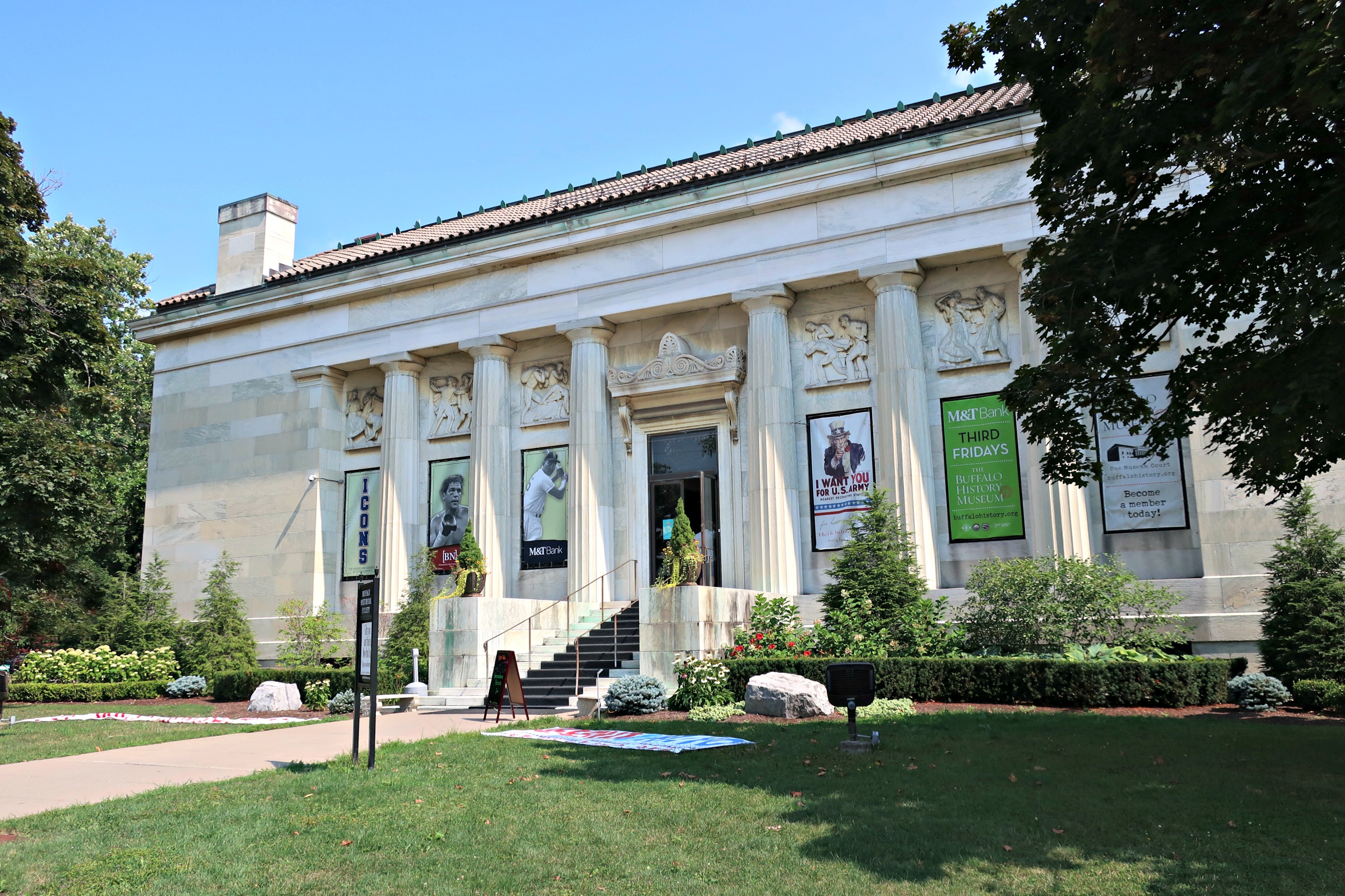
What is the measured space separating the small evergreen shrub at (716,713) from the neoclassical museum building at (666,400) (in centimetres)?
683

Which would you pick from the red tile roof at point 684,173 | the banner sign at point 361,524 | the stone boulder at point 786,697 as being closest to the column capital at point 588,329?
the red tile roof at point 684,173

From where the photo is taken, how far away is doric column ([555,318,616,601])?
26.5 metres

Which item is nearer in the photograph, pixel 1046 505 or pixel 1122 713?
pixel 1122 713

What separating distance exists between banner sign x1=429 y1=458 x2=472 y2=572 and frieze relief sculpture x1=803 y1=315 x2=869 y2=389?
401 inches

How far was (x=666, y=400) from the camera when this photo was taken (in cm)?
2719

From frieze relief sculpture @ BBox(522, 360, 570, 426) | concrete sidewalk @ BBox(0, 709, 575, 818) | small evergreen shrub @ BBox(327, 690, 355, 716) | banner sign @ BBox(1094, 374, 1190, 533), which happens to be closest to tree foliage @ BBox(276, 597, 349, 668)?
small evergreen shrub @ BBox(327, 690, 355, 716)

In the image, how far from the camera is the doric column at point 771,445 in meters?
24.0

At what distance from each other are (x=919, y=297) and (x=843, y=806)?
58.4 ft

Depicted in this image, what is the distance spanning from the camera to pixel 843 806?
8742 millimetres

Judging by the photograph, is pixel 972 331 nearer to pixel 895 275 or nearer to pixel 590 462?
pixel 895 275

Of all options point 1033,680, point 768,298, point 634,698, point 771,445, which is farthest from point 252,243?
point 1033,680

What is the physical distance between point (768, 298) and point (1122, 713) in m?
13.2

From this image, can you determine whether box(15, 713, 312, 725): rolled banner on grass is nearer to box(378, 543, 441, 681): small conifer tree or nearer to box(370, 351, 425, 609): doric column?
box(378, 543, 441, 681): small conifer tree

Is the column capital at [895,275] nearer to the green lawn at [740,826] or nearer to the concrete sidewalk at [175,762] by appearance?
the concrete sidewalk at [175,762]
